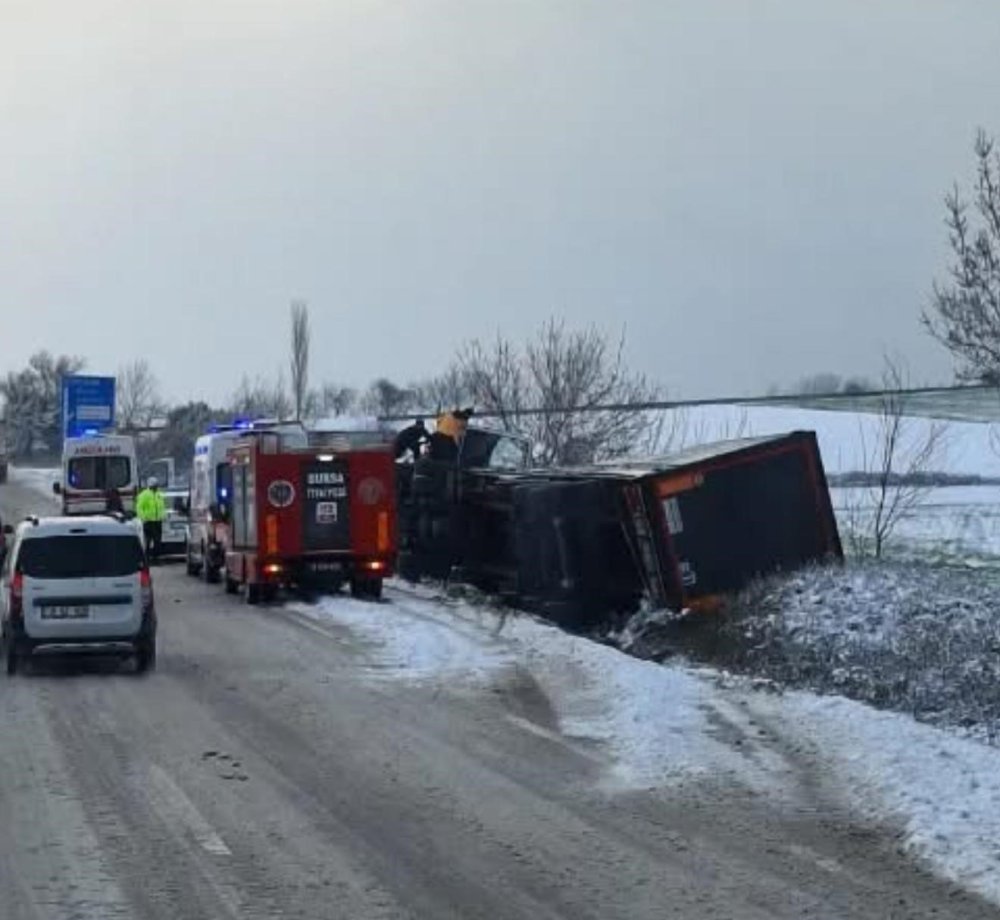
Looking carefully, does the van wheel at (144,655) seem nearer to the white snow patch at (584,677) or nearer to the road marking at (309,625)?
the white snow patch at (584,677)

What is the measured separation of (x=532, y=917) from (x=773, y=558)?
1607 centimetres

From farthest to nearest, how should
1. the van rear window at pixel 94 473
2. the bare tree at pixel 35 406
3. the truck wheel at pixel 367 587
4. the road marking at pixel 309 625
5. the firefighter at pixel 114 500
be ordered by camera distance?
the bare tree at pixel 35 406
the van rear window at pixel 94 473
the firefighter at pixel 114 500
the truck wheel at pixel 367 587
the road marking at pixel 309 625

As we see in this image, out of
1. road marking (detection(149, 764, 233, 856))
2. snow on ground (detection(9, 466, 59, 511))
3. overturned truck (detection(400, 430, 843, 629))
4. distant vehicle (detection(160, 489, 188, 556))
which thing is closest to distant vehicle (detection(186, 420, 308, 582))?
distant vehicle (detection(160, 489, 188, 556))

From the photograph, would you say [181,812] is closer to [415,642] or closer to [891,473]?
[415,642]

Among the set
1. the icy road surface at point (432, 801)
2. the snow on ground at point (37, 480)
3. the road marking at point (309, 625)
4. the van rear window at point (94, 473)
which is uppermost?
the van rear window at point (94, 473)

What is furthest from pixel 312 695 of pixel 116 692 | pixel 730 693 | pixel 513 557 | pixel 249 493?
pixel 249 493

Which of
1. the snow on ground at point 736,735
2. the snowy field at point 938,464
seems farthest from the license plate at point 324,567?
the snowy field at point 938,464

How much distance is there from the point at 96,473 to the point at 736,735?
121 ft

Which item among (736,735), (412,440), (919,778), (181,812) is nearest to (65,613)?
(736,735)

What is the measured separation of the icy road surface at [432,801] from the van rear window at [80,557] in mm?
1136

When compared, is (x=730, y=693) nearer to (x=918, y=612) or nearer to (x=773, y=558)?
(x=918, y=612)

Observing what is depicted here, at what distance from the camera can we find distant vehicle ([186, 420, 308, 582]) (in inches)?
1339

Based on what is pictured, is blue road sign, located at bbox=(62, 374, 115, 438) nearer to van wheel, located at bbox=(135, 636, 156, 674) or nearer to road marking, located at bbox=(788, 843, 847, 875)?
van wheel, located at bbox=(135, 636, 156, 674)

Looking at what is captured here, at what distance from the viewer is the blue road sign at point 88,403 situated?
67500 millimetres
